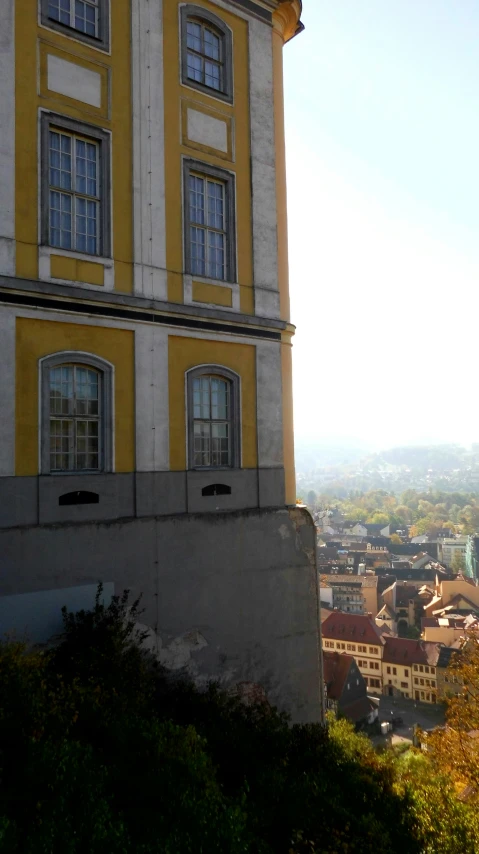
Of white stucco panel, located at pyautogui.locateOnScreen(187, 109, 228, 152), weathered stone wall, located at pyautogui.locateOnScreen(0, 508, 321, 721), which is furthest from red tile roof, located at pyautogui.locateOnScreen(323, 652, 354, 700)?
white stucco panel, located at pyautogui.locateOnScreen(187, 109, 228, 152)

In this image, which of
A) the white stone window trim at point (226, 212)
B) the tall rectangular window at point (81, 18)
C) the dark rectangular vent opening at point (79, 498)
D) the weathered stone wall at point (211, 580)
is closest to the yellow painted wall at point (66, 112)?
the tall rectangular window at point (81, 18)

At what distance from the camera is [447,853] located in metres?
6.82

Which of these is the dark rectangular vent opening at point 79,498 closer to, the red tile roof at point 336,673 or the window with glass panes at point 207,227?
the window with glass panes at point 207,227

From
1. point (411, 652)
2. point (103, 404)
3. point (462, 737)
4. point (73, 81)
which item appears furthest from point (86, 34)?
point (411, 652)

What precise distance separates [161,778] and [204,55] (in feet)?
42.4

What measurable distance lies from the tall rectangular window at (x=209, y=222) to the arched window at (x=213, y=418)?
201cm

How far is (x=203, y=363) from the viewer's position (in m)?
12.2

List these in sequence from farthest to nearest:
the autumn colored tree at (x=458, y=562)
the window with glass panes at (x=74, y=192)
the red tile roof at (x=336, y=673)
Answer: the autumn colored tree at (x=458, y=562) < the red tile roof at (x=336, y=673) < the window with glass panes at (x=74, y=192)

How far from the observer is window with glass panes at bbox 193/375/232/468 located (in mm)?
12180

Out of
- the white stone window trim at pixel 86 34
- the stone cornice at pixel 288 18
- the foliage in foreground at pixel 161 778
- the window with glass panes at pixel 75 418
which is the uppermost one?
the stone cornice at pixel 288 18

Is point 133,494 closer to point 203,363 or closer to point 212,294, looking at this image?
point 203,363

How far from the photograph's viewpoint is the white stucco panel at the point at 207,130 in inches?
494

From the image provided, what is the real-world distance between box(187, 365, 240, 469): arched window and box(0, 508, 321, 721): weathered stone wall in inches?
46.5

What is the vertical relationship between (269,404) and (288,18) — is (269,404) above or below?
below
